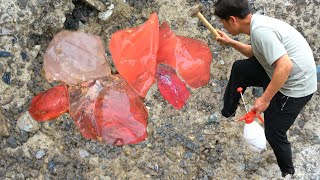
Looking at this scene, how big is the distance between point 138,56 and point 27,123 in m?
0.66

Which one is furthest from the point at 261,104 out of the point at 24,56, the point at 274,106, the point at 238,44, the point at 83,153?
the point at 24,56

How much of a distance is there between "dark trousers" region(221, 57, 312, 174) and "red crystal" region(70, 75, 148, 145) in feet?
1.51

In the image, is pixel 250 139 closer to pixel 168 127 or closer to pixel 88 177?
pixel 168 127

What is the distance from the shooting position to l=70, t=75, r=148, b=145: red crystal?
2.46m

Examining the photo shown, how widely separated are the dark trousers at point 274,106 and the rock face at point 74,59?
2.27 ft

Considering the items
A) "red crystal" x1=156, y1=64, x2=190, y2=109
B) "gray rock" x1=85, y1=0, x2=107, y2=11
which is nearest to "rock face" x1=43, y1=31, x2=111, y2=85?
"gray rock" x1=85, y1=0, x2=107, y2=11

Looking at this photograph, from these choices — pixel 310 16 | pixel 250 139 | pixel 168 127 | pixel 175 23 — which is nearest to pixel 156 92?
pixel 168 127

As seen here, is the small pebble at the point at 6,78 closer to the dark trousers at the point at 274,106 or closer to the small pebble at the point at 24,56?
the small pebble at the point at 24,56

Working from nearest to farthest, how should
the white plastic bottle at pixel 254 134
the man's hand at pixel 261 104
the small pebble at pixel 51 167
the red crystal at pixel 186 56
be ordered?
1. the man's hand at pixel 261 104
2. the white plastic bottle at pixel 254 134
3. the small pebble at pixel 51 167
4. the red crystal at pixel 186 56

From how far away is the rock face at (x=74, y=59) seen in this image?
2.54 metres

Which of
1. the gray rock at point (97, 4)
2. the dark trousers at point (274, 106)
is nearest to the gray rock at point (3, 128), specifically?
the gray rock at point (97, 4)

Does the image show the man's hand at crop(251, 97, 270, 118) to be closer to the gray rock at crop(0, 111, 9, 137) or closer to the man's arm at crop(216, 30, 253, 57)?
the man's arm at crop(216, 30, 253, 57)

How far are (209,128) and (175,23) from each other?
2.02 feet

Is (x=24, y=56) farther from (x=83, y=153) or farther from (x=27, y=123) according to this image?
(x=83, y=153)
